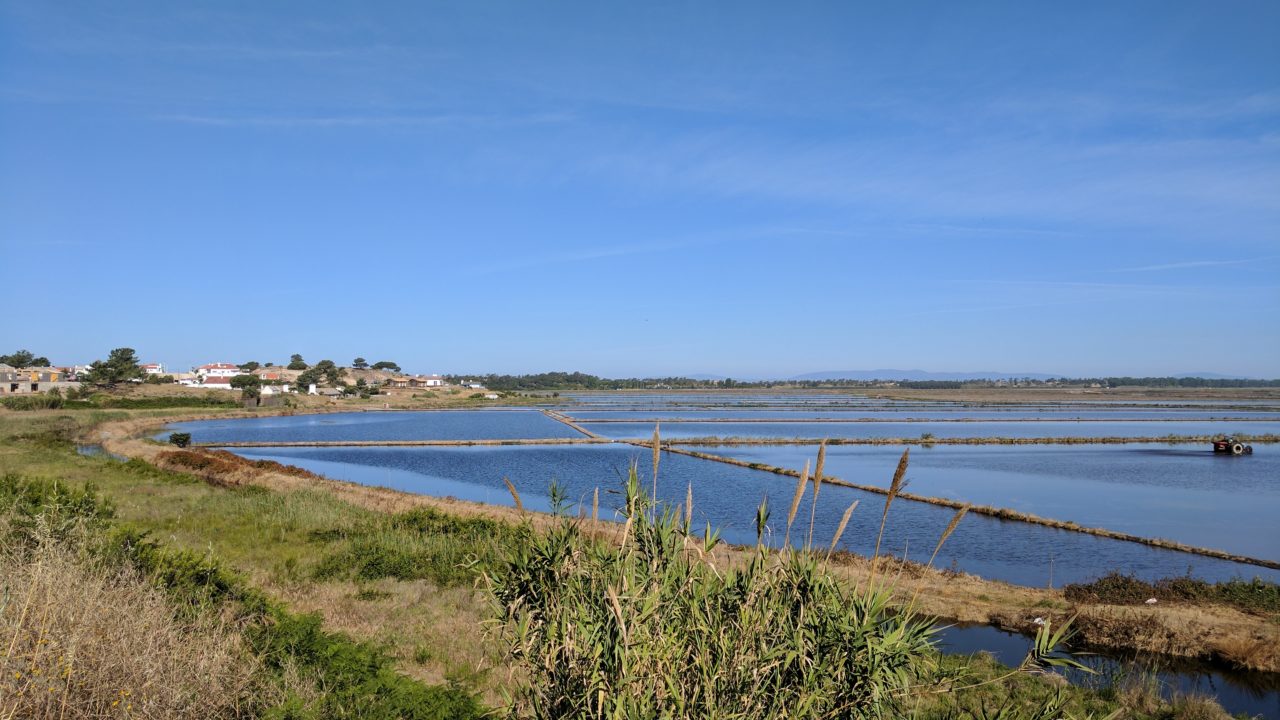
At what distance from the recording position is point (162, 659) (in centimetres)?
641

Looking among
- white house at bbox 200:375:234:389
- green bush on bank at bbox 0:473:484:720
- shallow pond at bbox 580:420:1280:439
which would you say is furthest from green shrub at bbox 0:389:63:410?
white house at bbox 200:375:234:389

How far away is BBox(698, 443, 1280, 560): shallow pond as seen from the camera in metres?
29.0

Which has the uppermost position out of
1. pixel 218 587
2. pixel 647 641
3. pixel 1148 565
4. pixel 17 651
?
pixel 647 641

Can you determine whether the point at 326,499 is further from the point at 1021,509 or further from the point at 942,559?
the point at 1021,509

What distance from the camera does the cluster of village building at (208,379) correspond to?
9681 centimetres

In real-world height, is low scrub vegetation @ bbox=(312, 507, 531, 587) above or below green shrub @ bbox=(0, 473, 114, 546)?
below

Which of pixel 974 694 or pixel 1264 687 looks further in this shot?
pixel 1264 687

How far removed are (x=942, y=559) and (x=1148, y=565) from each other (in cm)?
589

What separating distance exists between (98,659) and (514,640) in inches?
143

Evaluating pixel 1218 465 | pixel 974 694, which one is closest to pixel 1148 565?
pixel 974 694

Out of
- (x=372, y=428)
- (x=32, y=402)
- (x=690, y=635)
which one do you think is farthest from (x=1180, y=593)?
(x=32, y=402)

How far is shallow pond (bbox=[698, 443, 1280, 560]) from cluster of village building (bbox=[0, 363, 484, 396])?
8821 cm

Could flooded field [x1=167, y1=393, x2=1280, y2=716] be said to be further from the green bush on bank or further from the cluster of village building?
the cluster of village building

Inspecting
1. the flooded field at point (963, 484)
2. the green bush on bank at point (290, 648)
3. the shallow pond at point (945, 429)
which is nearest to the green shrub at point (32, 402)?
the flooded field at point (963, 484)
